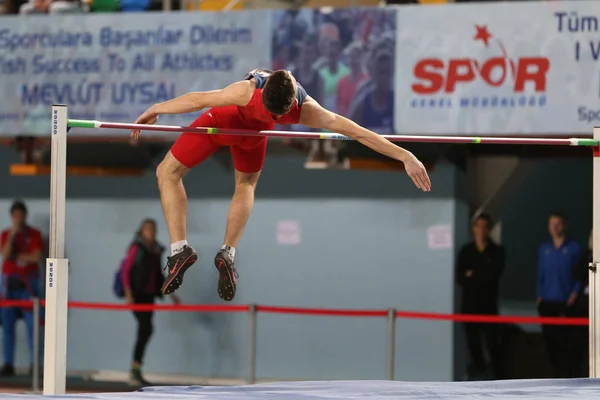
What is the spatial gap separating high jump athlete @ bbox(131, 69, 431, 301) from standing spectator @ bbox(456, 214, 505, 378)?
14.7ft

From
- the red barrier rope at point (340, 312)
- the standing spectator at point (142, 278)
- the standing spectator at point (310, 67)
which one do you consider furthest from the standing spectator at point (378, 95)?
the standing spectator at point (142, 278)

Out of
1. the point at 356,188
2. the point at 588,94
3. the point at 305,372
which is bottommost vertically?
the point at 305,372

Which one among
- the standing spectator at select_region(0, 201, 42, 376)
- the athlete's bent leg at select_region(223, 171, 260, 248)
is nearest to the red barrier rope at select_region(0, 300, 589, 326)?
the standing spectator at select_region(0, 201, 42, 376)

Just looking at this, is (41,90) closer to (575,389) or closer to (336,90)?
(336,90)

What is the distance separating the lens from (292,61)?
457 inches

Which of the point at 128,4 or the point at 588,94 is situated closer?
the point at 588,94

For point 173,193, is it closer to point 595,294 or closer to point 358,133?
point 358,133

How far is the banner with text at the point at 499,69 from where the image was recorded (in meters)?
10.9

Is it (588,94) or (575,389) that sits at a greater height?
(588,94)

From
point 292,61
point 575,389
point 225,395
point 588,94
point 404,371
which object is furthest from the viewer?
point 404,371

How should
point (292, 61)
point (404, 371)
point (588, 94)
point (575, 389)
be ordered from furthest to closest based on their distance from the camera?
point (404, 371), point (292, 61), point (588, 94), point (575, 389)

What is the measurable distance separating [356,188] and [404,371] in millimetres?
1866

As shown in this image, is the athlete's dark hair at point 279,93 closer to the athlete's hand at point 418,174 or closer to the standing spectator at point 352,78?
the athlete's hand at point 418,174

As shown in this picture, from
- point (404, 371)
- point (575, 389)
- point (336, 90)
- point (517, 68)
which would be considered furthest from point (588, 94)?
point (575, 389)
